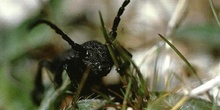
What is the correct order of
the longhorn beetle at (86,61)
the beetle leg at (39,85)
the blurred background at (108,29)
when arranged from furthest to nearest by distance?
1. the blurred background at (108,29)
2. the beetle leg at (39,85)
3. the longhorn beetle at (86,61)

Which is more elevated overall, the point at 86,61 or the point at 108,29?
the point at 108,29

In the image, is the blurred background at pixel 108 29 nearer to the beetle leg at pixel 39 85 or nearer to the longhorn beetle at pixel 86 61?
the beetle leg at pixel 39 85

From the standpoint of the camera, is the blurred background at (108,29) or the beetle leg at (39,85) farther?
the blurred background at (108,29)

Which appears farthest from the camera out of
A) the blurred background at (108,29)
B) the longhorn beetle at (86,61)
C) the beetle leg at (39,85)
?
the blurred background at (108,29)

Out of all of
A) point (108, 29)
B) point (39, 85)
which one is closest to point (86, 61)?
point (39, 85)

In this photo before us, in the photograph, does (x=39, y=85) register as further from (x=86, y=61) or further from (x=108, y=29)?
(x=108, y=29)

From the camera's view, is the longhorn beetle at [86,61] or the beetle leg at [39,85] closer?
the longhorn beetle at [86,61]

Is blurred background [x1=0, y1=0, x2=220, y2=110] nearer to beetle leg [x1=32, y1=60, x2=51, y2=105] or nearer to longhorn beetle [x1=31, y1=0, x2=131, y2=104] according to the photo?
beetle leg [x1=32, y1=60, x2=51, y2=105]

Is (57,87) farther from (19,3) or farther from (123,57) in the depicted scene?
(19,3)

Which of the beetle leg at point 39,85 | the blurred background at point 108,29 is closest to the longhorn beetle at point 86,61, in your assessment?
the beetle leg at point 39,85
